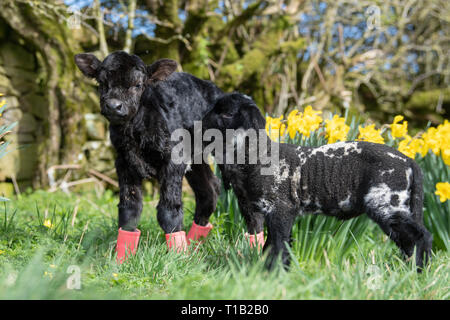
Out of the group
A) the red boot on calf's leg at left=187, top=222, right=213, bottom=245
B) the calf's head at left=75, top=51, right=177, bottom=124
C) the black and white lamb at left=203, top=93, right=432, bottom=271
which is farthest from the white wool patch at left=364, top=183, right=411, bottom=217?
the calf's head at left=75, top=51, right=177, bottom=124

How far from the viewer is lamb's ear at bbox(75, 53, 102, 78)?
2279mm

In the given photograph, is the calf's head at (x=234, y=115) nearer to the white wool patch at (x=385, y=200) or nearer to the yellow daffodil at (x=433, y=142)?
the white wool patch at (x=385, y=200)

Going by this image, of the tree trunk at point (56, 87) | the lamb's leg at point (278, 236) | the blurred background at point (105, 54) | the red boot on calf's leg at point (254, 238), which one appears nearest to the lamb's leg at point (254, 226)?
the red boot on calf's leg at point (254, 238)

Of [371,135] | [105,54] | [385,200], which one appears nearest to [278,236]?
[385,200]

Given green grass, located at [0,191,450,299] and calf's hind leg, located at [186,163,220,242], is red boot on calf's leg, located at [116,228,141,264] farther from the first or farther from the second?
calf's hind leg, located at [186,163,220,242]

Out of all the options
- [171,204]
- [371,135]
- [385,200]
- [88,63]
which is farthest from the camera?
[371,135]

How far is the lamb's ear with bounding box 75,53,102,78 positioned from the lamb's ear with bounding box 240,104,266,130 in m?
0.88

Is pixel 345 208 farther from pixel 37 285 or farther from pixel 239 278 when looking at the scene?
pixel 37 285

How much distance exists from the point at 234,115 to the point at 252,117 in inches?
4.1

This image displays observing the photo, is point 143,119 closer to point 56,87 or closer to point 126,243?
point 126,243

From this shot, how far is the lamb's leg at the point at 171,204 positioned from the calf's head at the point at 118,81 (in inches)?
16.2

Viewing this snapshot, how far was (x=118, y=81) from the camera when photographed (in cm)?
220

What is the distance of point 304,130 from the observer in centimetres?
291
